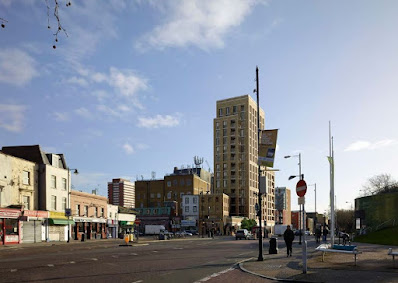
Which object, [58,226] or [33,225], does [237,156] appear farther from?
[33,225]

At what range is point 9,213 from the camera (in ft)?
145

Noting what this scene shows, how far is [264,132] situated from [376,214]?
5142 centimetres

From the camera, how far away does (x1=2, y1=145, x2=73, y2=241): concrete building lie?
52531 millimetres

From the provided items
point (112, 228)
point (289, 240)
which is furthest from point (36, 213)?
point (289, 240)

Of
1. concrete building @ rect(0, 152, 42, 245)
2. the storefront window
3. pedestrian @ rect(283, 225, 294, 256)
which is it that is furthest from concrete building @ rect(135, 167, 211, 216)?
pedestrian @ rect(283, 225, 294, 256)

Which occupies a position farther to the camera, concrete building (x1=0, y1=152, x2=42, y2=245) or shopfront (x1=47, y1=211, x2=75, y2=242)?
shopfront (x1=47, y1=211, x2=75, y2=242)

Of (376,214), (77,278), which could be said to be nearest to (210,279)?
(77,278)

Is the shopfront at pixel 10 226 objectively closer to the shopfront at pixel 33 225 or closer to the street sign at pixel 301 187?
the shopfront at pixel 33 225

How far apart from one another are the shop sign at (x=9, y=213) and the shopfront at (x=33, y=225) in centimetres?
118

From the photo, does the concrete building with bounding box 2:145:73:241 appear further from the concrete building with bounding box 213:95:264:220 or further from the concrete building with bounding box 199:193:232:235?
the concrete building with bounding box 213:95:264:220

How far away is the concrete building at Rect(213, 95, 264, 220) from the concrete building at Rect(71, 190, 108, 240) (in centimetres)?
6394

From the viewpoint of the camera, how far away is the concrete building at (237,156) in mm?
129125

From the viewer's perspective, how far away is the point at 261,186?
21.1 meters

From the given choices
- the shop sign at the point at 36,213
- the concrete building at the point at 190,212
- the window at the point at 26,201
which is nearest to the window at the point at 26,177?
the window at the point at 26,201
